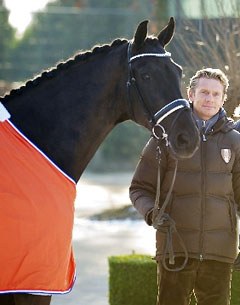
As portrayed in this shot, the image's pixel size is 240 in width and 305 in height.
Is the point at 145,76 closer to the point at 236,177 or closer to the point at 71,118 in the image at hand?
the point at 71,118

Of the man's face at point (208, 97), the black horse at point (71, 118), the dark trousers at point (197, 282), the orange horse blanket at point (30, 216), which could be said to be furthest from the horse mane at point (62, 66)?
the dark trousers at point (197, 282)

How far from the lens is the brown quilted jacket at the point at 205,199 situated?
379cm

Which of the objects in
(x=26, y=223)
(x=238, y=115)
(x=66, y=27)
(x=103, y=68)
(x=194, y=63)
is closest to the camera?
(x=26, y=223)

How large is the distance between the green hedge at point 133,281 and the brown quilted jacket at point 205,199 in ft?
5.96

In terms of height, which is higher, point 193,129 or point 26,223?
point 193,129

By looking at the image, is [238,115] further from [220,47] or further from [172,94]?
[220,47]

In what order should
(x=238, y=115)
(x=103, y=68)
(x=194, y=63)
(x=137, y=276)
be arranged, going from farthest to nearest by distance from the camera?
(x=194, y=63) < (x=137, y=276) < (x=238, y=115) < (x=103, y=68)

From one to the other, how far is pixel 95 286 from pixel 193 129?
13.9ft

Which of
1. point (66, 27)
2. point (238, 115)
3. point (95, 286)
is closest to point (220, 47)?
point (95, 286)

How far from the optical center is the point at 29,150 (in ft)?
11.1

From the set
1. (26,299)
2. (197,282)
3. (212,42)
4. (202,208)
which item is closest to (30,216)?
(26,299)

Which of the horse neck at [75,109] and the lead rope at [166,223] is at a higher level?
the horse neck at [75,109]

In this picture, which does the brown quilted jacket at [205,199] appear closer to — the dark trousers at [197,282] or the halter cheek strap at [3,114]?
the dark trousers at [197,282]

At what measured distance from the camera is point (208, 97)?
12.5ft
